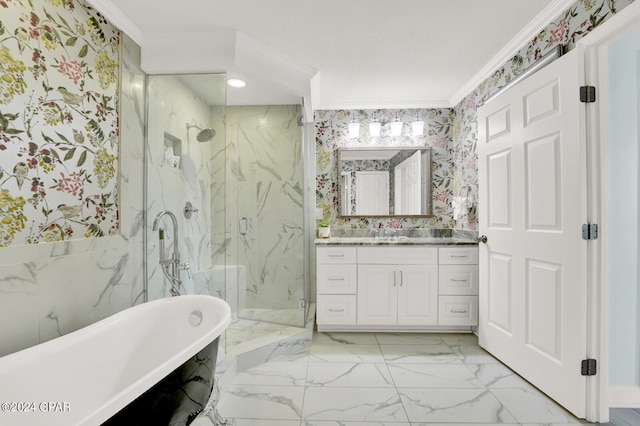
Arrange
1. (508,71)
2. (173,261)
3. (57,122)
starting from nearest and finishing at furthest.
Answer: (57,122)
(173,261)
(508,71)

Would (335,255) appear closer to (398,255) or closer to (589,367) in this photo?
(398,255)

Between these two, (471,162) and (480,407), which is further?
(471,162)

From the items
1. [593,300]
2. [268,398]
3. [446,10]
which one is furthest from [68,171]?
[593,300]

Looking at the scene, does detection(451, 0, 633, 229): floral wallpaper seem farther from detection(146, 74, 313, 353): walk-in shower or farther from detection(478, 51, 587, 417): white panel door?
detection(146, 74, 313, 353): walk-in shower

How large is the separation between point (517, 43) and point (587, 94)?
33.7 inches

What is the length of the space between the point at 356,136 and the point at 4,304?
3050mm

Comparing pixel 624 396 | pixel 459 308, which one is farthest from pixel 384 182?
pixel 624 396

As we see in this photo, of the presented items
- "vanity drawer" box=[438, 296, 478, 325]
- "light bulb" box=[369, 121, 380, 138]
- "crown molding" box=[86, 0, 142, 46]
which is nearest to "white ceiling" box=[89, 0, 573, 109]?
"crown molding" box=[86, 0, 142, 46]

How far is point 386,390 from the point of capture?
1987 millimetres

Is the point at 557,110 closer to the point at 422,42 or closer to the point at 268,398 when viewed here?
the point at 422,42

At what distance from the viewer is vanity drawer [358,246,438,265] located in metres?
2.88

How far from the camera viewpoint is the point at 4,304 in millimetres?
1260

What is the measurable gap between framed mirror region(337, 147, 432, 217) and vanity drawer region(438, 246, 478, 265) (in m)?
0.66

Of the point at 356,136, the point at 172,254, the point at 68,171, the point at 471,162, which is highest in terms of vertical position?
the point at 356,136
